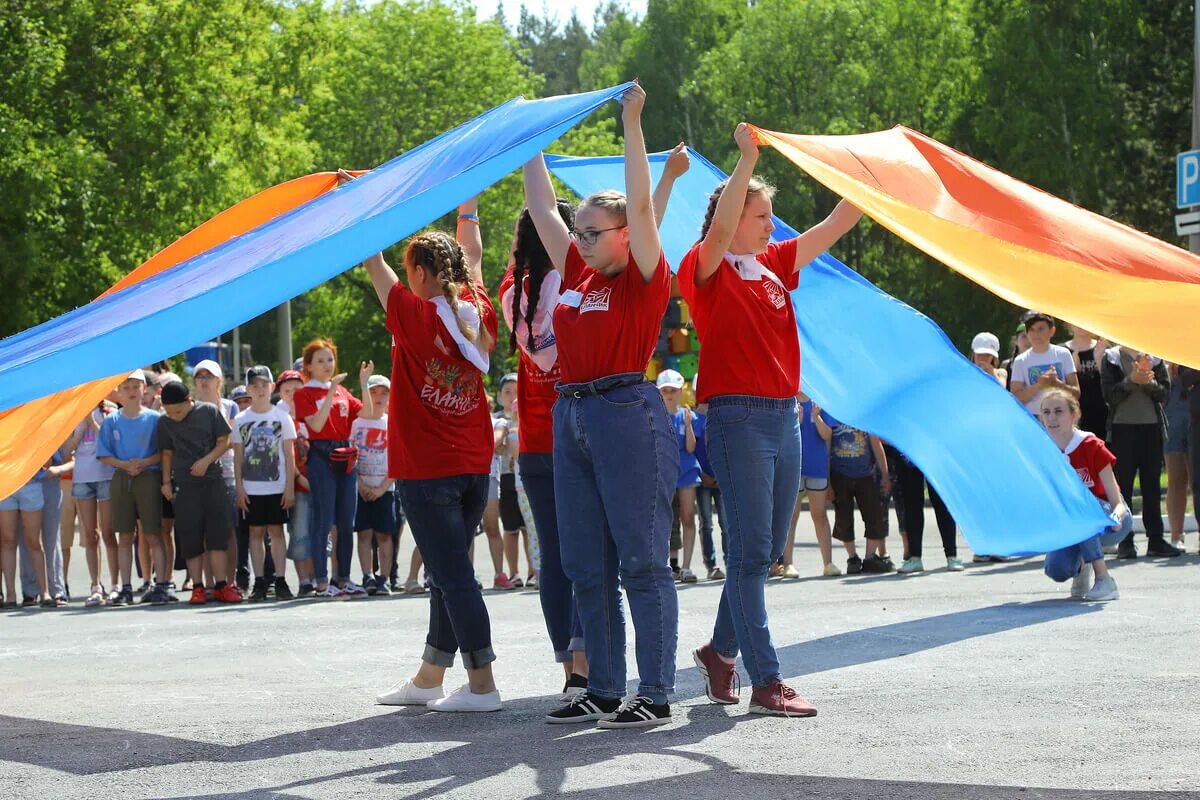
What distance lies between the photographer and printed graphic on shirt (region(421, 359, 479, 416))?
6273 millimetres

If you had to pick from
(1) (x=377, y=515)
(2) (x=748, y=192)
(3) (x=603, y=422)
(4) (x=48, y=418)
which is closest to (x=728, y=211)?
(2) (x=748, y=192)

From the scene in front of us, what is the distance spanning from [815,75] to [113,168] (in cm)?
3328

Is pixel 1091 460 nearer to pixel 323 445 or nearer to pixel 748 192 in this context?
pixel 748 192

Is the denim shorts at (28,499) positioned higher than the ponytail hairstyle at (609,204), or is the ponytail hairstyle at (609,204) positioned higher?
the ponytail hairstyle at (609,204)

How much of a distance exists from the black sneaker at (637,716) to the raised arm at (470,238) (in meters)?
1.90

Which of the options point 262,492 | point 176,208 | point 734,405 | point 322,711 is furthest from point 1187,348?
point 176,208

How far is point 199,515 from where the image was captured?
12391 millimetres

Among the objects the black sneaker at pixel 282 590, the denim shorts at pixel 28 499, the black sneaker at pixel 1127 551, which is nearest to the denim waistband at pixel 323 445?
the black sneaker at pixel 282 590

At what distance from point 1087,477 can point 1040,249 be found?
197 inches

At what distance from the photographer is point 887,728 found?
225 inches

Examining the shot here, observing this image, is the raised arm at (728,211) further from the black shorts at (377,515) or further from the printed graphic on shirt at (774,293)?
the black shorts at (377,515)

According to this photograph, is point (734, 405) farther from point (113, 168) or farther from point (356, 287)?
point (356, 287)

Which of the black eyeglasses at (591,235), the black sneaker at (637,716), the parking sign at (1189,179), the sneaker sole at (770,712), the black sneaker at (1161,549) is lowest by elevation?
the sneaker sole at (770,712)

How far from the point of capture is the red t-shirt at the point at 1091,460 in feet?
33.5
